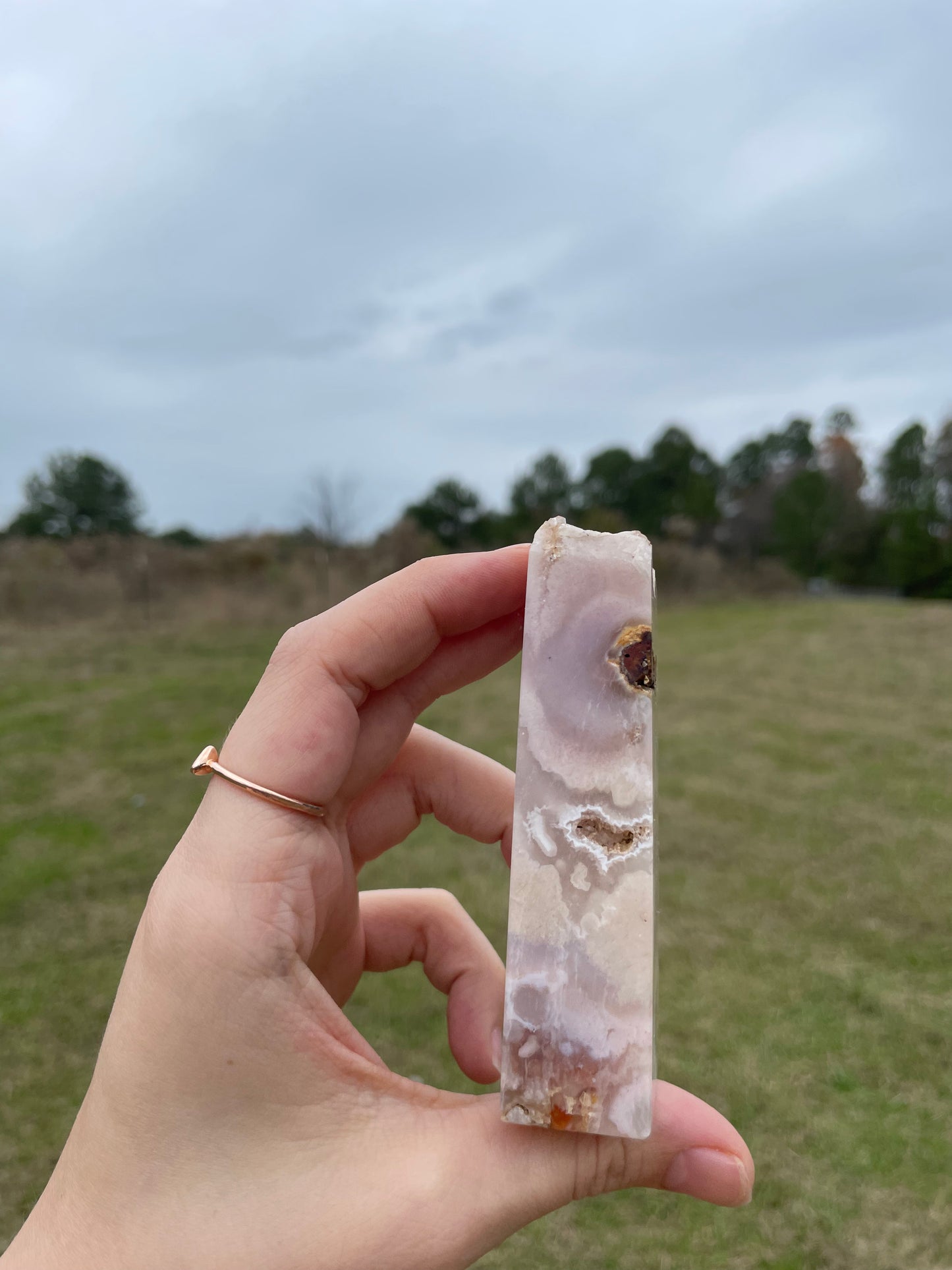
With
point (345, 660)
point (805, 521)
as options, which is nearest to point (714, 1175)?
point (345, 660)

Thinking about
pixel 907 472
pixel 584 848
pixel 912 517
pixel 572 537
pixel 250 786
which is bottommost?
pixel 584 848

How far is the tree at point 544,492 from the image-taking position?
49.2ft

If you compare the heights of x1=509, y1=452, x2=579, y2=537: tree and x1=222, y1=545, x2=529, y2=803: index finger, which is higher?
x1=509, y1=452, x2=579, y2=537: tree

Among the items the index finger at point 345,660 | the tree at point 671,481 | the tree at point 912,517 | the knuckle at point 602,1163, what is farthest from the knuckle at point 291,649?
the tree at point 671,481

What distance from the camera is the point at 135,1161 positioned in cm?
84

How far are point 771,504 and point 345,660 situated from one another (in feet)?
53.3

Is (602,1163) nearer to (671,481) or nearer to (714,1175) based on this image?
(714,1175)

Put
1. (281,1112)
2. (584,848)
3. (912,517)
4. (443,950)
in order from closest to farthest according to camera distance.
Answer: (281,1112)
(584,848)
(443,950)
(912,517)

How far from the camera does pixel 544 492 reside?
15195mm

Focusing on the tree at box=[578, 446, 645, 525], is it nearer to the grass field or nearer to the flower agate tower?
the grass field

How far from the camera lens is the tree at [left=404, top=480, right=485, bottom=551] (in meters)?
14.3

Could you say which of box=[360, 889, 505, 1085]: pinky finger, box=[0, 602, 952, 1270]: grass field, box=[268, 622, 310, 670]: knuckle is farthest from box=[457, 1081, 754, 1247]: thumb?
box=[0, 602, 952, 1270]: grass field

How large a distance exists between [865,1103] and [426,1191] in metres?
1.83

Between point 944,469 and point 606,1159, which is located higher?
point 944,469
